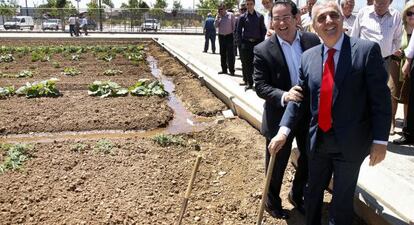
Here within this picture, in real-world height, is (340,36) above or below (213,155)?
above

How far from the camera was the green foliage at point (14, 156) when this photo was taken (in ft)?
17.8

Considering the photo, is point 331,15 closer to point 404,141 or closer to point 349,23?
point 404,141

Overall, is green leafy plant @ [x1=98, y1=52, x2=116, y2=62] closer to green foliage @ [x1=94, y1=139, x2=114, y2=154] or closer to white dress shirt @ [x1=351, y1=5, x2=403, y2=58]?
green foliage @ [x1=94, y1=139, x2=114, y2=154]

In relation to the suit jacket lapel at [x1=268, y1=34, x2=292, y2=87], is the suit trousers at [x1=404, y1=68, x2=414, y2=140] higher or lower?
lower

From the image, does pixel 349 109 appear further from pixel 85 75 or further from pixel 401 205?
pixel 85 75

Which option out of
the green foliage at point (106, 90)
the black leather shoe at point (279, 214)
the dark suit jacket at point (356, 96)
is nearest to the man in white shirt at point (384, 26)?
the black leather shoe at point (279, 214)

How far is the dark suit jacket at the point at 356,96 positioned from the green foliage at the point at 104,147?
373 centimetres

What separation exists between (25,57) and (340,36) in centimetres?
1786

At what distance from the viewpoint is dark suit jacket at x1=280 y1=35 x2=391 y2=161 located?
109 inches

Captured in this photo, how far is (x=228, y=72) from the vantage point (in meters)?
12.3

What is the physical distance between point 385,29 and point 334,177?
294 cm

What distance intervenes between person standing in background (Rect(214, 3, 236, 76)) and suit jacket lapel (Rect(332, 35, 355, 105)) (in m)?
8.71

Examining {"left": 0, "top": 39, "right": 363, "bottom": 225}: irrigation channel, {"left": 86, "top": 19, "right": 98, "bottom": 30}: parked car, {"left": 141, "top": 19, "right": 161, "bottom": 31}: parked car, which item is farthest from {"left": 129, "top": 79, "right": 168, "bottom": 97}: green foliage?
{"left": 86, "top": 19, "right": 98, "bottom": 30}: parked car

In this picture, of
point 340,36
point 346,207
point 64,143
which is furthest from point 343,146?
point 64,143
